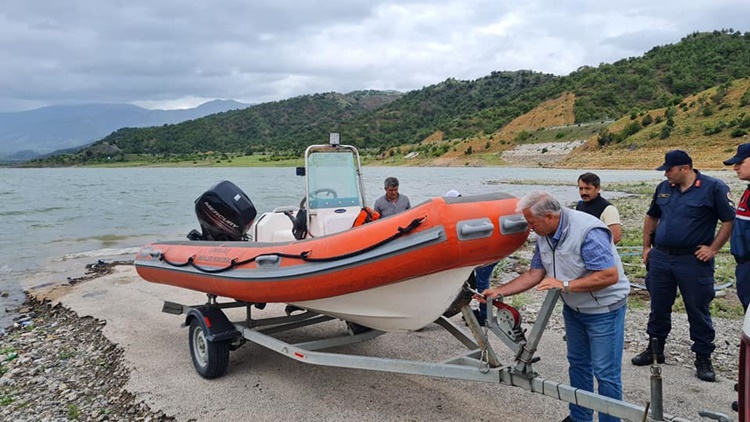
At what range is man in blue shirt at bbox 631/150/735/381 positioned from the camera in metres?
4.11

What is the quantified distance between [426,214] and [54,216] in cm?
2443

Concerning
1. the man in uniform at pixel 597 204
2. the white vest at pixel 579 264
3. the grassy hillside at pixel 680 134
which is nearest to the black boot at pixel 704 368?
the man in uniform at pixel 597 204

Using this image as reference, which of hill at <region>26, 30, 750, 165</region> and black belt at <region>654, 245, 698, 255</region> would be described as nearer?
black belt at <region>654, 245, 698, 255</region>

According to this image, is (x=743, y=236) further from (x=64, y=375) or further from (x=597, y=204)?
(x=64, y=375)

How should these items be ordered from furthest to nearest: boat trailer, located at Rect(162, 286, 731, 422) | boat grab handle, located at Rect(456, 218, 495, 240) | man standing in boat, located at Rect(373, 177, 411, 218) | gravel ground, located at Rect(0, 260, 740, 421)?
man standing in boat, located at Rect(373, 177, 411, 218) < gravel ground, located at Rect(0, 260, 740, 421) < boat grab handle, located at Rect(456, 218, 495, 240) < boat trailer, located at Rect(162, 286, 731, 422)

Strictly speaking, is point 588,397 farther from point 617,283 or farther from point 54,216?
point 54,216

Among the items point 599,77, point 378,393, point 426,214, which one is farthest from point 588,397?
point 599,77

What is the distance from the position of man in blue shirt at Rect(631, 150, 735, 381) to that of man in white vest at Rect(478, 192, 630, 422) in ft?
4.06

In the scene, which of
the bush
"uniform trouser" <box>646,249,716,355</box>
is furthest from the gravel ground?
the bush

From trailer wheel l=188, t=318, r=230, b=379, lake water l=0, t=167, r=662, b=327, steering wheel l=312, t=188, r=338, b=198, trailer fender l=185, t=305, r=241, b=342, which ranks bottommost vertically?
lake water l=0, t=167, r=662, b=327

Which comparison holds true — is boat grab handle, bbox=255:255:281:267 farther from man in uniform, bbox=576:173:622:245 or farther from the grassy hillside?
the grassy hillside

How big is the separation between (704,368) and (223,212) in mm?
4342

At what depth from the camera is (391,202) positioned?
6535 millimetres

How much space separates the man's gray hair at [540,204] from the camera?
9.91ft
